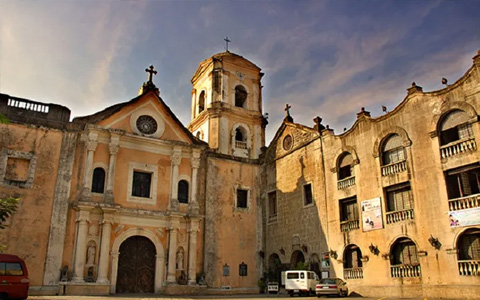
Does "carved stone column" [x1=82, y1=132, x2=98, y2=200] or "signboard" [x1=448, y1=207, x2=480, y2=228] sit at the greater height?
"carved stone column" [x1=82, y1=132, x2=98, y2=200]

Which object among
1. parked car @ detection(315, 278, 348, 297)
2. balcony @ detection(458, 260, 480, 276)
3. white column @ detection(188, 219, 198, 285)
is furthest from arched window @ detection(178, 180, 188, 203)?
balcony @ detection(458, 260, 480, 276)

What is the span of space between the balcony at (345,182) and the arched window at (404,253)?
Result: 12.0 feet

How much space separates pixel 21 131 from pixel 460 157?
19.5 meters

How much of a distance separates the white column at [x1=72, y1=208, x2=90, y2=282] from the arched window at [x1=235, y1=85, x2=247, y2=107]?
1347 cm

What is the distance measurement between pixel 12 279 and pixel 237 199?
48.0 feet

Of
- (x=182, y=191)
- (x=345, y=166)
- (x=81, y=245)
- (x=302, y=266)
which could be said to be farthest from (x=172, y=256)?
Result: (x=345, y=166)

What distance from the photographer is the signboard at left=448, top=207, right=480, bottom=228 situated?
15398 mm

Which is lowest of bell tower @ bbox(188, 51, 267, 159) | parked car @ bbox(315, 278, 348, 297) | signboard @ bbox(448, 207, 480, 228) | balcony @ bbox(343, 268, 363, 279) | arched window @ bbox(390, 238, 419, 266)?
parked car @ bbox(315, 278, 348, 297)

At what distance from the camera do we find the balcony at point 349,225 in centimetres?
2002

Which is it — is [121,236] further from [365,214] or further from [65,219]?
[365,214]

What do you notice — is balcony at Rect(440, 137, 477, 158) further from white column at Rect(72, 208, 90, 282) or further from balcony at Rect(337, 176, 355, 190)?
white column at Rect(72, 208, 90, 282)

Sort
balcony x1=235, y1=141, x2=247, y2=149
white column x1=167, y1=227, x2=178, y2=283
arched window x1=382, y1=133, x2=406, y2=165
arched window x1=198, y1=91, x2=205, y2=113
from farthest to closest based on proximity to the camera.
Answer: arched window x1=198, y1=91, x2=205, y2=113, balcony x1=235, y1=141, x2=247, y2=149, white column x1=167, y1=227, x2=178, y2=283, arched window x1=382, y1=133, x2=406, y2=165

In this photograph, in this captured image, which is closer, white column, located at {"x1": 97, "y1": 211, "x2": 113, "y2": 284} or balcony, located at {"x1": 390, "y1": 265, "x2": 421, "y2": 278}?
balcony, located at {"x1": 390, "y1": 265, "x2": 421, "y2": 278}

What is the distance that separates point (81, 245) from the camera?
2042cm
